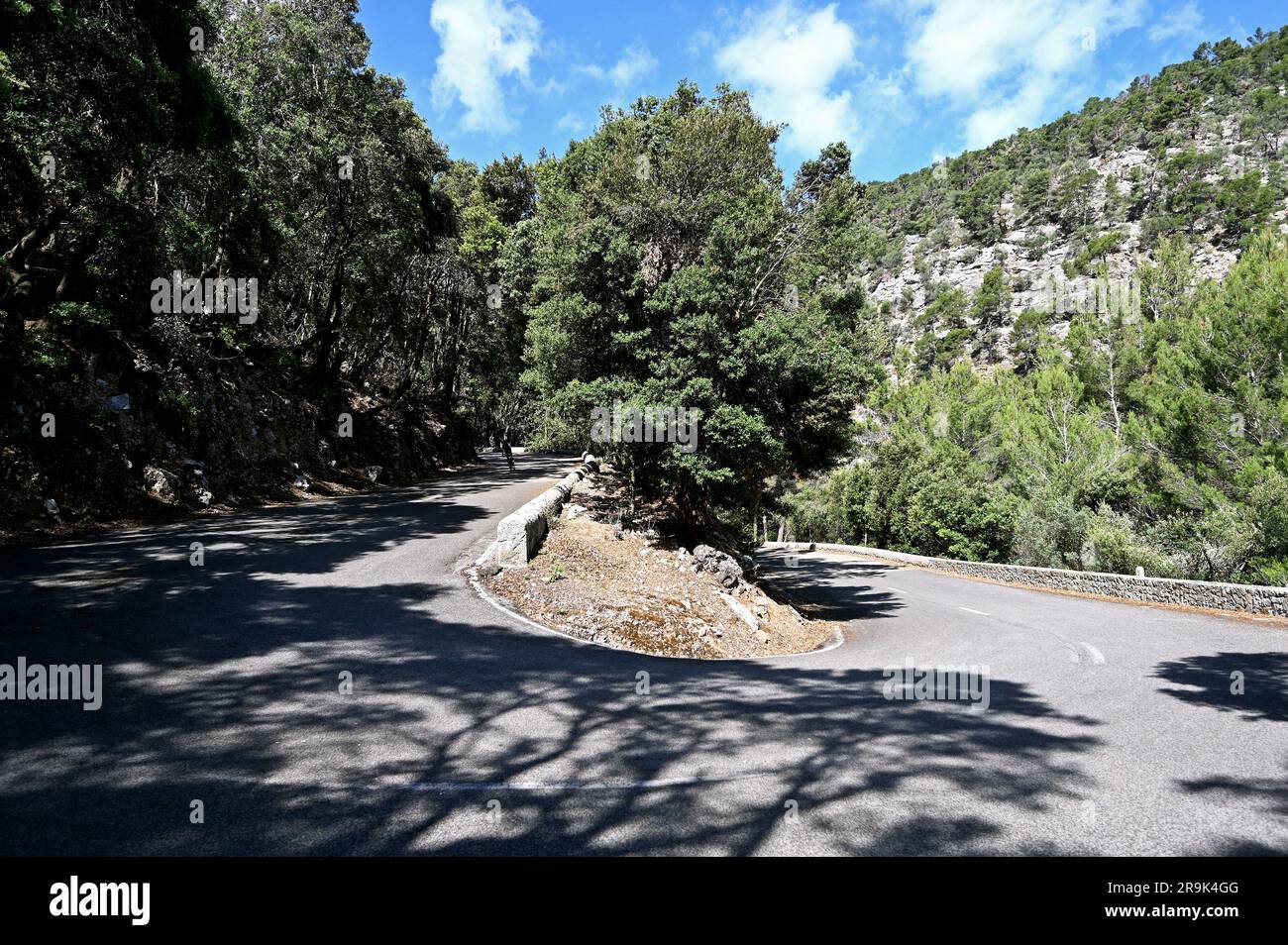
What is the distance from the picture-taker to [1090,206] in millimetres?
96500

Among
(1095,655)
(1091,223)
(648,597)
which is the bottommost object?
(1095,655)

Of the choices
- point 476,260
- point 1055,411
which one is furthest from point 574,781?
point 1055,411

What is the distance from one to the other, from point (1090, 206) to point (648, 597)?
12217cm

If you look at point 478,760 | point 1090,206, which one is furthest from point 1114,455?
point 1090,206

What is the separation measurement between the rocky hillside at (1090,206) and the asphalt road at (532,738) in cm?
6662

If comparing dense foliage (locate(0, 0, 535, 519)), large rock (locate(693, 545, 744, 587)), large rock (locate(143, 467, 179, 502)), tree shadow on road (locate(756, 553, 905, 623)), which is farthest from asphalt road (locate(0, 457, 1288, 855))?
tree shadow on road (locate(756, 553, 905, 623))

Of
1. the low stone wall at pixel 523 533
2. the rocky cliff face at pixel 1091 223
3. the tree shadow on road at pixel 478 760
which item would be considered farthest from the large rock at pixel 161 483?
the rocky cliff face at pixel 1091 223

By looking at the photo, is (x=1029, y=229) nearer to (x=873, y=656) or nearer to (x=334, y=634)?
(x=873, y=656)

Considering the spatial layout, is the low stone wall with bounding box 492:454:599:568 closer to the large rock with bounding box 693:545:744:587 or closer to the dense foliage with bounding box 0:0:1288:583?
the dense foliage with bounding box 0:0:1288:583

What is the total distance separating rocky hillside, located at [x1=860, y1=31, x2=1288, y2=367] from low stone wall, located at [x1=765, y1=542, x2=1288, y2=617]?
167 ft

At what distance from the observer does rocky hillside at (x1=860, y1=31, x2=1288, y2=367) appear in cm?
7644

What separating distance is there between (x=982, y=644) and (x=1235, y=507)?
49.5 ft

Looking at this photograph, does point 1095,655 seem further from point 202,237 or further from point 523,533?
point 202,237
